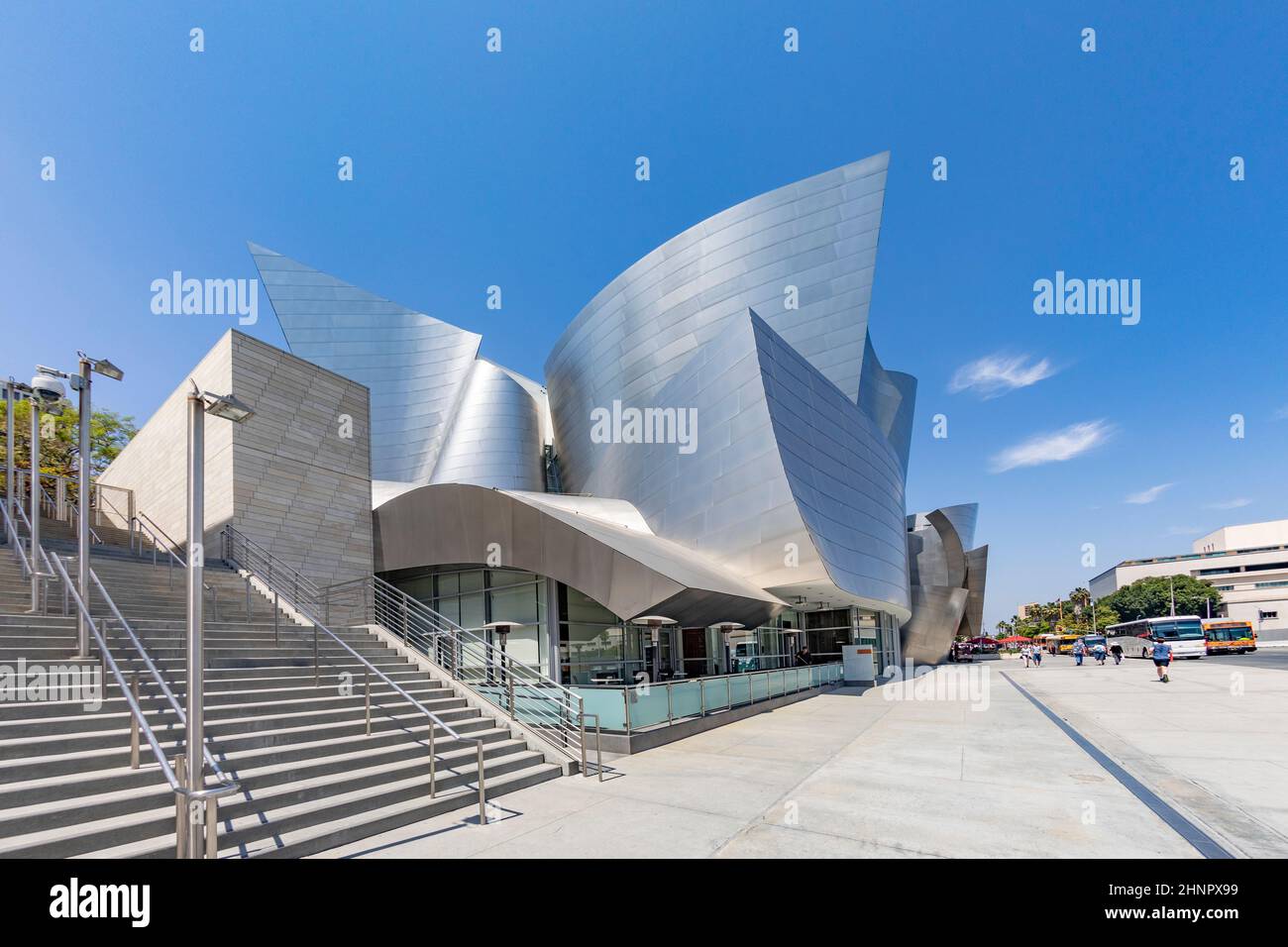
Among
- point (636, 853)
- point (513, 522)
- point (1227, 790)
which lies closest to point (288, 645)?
point (513, 522)

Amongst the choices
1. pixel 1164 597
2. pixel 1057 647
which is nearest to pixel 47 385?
pixel 1057 647

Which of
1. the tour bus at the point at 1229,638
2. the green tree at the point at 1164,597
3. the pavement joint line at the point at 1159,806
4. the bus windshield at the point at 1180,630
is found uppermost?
the pavement joint line at the point at 1159,806

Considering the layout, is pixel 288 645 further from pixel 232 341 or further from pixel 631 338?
pixel 631 338

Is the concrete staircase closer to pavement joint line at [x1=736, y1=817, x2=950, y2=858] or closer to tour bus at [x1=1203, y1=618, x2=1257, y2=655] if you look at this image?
pavement joint line at [x1=736, y1=817, x2=950, y2=858]

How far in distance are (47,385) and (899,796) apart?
11593 mm

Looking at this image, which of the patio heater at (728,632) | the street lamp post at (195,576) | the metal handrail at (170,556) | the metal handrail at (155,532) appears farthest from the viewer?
the patio heater at (728,632)

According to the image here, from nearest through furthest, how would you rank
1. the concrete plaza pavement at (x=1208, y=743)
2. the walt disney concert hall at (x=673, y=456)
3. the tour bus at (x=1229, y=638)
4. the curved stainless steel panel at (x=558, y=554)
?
1. the concrete plaza pavement at (x=1208, y=743)
2. the curved stainless steel panel at (x=558, y=554)
3. the walt disney concert hall at (x=673, y=456)
4. the tour bus at (x=1229, y=638)

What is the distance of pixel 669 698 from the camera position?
40.9 feet

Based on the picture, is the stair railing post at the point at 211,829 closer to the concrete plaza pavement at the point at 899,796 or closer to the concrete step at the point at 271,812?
the concrete step at the point at 271,812

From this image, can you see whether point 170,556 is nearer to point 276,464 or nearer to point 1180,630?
point 276,464

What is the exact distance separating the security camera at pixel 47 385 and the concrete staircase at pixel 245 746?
315 centimetres

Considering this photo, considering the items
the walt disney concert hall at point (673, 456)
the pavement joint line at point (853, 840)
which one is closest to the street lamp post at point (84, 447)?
the walt disney concert hall at point (673, 456)

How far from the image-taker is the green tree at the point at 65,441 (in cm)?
2787
